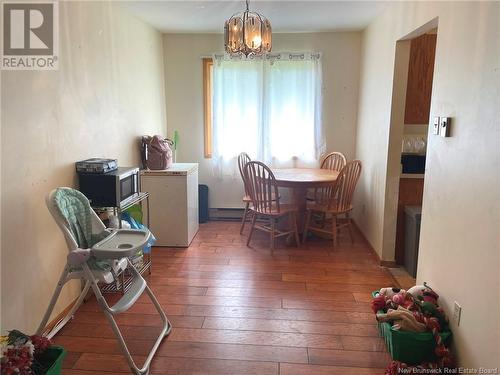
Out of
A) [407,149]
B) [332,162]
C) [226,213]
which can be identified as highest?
[407,149]

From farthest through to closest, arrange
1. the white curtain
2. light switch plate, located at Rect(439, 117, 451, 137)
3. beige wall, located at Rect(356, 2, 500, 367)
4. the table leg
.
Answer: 1. the white curtain
2. the table leg
3. light switch plate, located at Rect(439, 117, 451, 137)
4. beige wall, located at Rect(356, 2, 500, 367)

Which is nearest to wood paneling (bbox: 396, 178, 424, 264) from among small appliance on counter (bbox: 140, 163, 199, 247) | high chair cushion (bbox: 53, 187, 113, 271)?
small appliance on counter (bbox: 140, 163, 199, 247)

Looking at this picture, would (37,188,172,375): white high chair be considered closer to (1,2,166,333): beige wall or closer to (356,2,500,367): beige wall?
(1,2,166,333): beige wall

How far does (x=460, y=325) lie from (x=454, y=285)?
0.64 feet

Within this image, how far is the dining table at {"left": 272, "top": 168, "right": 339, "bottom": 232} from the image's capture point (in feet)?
12.7

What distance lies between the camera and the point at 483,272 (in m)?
1.71

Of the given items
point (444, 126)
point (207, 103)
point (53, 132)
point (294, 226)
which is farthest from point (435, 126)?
point (207, 103)

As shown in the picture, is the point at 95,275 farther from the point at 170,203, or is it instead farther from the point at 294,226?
the point at 294,226

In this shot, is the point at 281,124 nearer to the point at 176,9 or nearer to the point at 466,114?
the point at 176,9

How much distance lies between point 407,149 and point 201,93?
102 inches

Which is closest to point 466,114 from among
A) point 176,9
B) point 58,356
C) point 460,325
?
point 460,325

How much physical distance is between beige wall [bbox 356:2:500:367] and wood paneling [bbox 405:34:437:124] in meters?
0.53

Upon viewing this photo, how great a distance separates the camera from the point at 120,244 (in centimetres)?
207

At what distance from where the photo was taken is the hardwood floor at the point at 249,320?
83.0 inches
